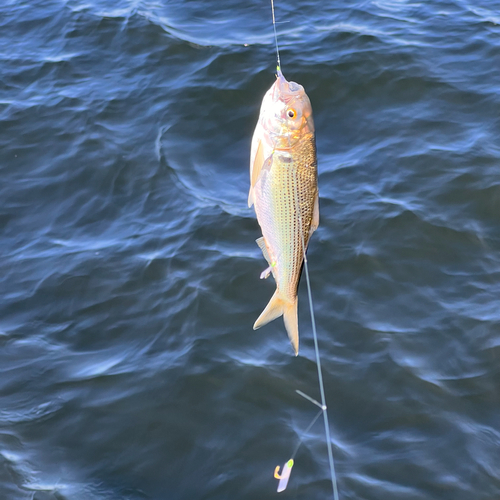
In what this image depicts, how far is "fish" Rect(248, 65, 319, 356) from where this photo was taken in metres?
3.47

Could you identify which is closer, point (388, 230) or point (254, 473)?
point (254, 473)

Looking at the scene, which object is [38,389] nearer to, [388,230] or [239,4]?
[388,230]

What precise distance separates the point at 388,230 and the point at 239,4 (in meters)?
5.49

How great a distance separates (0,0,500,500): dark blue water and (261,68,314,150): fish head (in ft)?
7.29

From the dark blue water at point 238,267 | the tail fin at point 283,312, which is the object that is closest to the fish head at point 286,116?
the tail fin at point 283,312

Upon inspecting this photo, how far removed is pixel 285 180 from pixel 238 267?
2.48m

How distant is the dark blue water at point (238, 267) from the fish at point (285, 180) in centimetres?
140

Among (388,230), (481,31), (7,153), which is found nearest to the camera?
(388,230)

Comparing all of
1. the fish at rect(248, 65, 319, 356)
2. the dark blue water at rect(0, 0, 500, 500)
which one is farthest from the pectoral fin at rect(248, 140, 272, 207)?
the dark blue water at rect(0, 0, 500, 500)

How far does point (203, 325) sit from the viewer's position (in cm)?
555

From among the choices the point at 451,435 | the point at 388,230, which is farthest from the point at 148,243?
the point at 451,435

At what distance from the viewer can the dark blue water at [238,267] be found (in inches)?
182

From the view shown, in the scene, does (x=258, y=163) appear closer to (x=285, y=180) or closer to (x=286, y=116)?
(x=285, y=180)

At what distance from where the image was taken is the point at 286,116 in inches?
135
